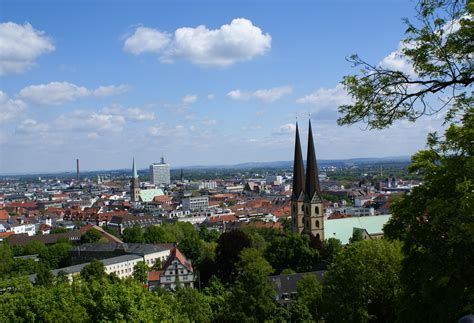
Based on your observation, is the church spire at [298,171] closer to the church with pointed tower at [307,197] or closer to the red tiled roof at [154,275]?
the church with pointed tower at [307,197]

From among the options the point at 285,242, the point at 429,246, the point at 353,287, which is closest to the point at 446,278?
the point at 429,246

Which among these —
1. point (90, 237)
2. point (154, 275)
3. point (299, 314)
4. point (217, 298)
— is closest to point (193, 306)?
point (217, 298)

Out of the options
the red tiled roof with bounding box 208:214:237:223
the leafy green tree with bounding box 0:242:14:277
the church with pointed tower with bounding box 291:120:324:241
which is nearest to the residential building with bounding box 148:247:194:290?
the church with pointed tower with bounding box 291:120:324:241

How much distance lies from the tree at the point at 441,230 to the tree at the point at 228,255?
33243 millimetres

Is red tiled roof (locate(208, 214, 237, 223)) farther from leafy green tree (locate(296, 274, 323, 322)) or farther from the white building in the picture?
leafy green tree (locate(296, 274, 323, 322))

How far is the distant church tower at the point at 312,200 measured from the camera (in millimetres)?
49656

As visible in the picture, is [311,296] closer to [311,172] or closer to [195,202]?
[311,172]

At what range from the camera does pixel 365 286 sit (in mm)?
20141

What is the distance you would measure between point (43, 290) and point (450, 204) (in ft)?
64.6

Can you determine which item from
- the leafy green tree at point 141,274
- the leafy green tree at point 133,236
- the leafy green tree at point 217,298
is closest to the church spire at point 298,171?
the leafy green tree at point 217,298

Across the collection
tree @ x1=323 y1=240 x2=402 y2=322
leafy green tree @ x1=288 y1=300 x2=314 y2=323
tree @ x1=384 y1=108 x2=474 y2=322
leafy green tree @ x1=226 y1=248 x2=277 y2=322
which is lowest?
leafy green tree @ x1=288 y1=300 x2=314 y2=323

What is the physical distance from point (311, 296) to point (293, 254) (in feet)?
54.4

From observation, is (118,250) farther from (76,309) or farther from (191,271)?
(76,309)

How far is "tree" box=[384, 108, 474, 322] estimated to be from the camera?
790cm
